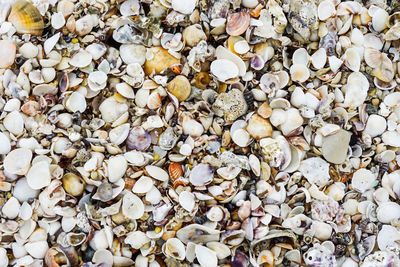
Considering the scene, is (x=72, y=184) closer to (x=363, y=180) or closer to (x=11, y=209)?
(x=11, y=209)

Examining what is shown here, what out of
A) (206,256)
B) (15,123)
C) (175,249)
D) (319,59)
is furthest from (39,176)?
(319,59)

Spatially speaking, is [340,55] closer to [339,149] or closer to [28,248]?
[339,149]

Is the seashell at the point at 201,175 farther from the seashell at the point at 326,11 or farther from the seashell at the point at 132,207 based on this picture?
the seashell at the point at 326,11

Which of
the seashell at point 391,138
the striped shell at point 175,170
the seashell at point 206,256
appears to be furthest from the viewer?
the seashell at point 391,138

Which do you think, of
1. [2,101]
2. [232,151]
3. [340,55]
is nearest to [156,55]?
[232,151]

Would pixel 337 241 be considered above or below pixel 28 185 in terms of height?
below

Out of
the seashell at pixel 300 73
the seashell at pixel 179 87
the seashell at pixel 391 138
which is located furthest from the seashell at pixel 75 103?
the seashell at pixel 391 138
